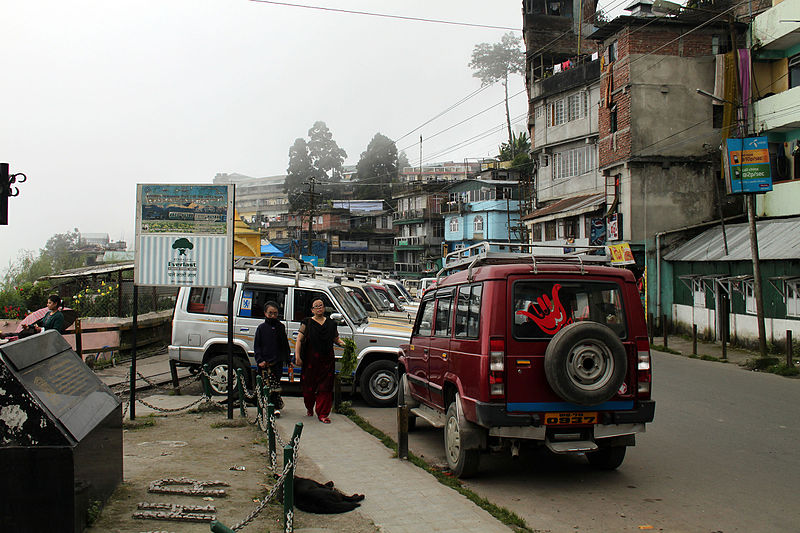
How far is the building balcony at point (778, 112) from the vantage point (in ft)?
81.3

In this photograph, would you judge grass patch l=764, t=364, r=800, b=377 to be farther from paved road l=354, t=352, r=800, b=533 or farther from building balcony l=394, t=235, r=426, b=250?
building balcony l=394, t=235, r=426, b=250

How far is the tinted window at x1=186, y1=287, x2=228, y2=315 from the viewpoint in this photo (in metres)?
12.6

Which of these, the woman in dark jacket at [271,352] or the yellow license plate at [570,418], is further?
the woman in dark jacket at [271,352]

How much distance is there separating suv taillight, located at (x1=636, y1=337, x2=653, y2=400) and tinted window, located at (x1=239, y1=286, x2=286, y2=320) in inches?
293

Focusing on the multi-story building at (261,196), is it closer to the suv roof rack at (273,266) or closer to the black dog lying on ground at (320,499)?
the suv roof rack at (273,266)

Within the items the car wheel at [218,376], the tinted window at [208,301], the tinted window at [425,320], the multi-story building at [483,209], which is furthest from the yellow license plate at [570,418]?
the multi-story building at [483,209]

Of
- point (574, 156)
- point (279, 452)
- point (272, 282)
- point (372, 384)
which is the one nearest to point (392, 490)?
point (279, 452)

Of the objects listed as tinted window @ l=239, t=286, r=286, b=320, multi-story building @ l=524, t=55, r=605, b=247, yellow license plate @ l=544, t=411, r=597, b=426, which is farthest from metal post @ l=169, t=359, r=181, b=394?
multi-story building @ l=524, t=55, r=605, b=247

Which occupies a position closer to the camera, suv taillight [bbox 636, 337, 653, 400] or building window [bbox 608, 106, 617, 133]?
suv taillight [bbox 636, 337, 653, 400]

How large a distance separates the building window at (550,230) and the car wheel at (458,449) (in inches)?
1342

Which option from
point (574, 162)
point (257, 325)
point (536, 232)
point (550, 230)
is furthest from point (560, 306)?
point (536, 232)

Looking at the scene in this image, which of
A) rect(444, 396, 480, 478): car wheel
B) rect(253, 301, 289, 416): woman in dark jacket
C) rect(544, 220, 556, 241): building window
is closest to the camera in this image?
rect(444, 396, 480, 478): car wheel

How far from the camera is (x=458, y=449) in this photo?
7.12m

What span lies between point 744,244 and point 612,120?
35.2 ft
